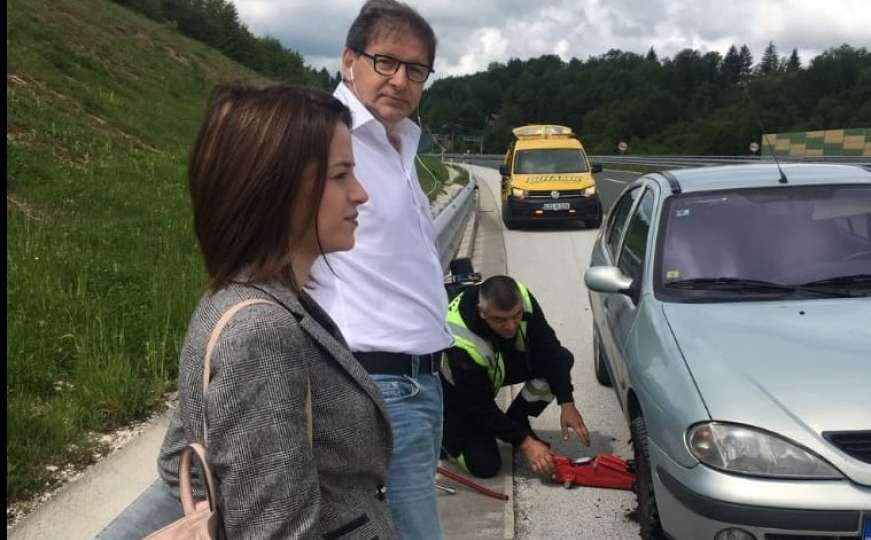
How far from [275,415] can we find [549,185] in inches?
601

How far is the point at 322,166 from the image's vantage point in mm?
1367

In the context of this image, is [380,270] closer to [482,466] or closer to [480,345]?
[480,345]

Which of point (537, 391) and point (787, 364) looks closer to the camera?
point (787, 364)

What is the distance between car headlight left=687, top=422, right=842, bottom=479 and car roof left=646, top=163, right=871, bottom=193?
193cm

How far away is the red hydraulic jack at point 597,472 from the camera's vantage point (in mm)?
4102

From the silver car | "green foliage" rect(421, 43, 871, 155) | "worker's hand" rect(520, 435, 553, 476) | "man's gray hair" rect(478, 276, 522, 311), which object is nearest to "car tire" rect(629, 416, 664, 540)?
the silver car

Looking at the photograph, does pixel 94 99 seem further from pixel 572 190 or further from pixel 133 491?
pixel 133 491

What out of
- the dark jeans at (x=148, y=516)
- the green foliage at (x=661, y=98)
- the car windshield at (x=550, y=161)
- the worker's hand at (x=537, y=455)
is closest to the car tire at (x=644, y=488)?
the worker's hand at (x=537, y=455)

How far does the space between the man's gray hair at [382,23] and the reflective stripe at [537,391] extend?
8.61ft

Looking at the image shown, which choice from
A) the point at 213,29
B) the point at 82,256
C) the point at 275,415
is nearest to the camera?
the point at 275,415

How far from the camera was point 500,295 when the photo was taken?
13.2 feet

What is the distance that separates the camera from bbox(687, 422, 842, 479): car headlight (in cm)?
269

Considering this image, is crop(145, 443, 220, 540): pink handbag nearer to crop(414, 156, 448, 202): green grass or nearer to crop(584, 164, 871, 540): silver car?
crop(584, 164, 871, 540): silver car

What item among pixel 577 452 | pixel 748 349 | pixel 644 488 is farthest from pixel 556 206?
pixel 748 349
